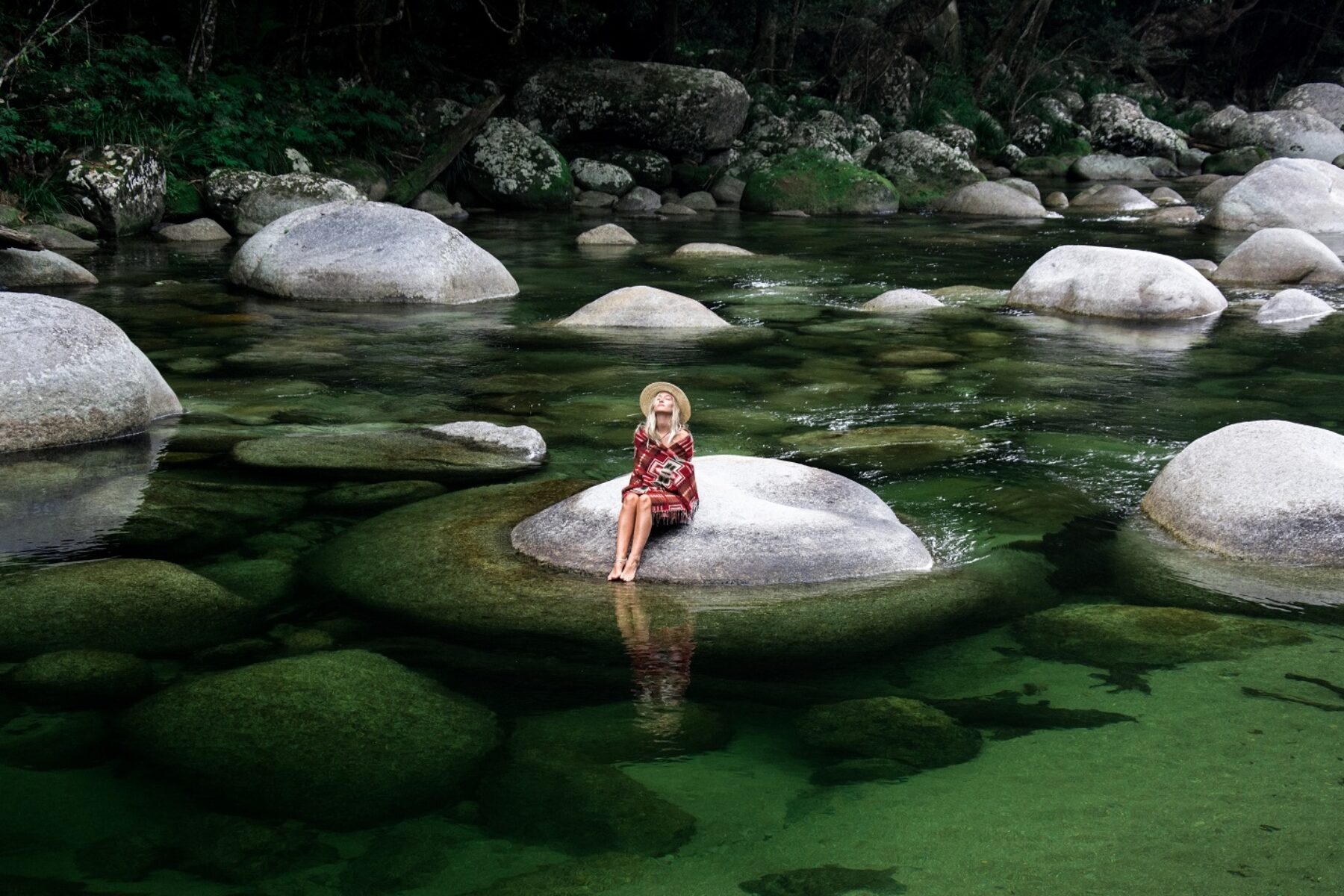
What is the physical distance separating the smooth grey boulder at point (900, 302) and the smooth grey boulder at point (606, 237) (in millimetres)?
4941

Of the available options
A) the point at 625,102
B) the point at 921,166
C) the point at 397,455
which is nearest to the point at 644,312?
the point at 397,455

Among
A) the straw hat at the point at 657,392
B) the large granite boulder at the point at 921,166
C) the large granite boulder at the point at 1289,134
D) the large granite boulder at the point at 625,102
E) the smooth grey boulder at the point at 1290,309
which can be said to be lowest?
the straw hat at the point at 657,392

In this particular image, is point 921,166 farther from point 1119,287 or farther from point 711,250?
point 1119,287

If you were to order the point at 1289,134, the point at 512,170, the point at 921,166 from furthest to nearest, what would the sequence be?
the point at 1289,134, the point at 921,166, the point at 512,170

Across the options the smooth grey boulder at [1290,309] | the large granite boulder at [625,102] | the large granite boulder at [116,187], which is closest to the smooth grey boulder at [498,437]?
the smooth grey boulder at [1290,309]

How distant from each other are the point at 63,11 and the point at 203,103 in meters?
2.55

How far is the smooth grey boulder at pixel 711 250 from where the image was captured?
1418 cm

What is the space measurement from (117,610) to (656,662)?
1.81 m

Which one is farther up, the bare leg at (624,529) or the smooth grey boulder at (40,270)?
the smooth grey boulder at (40,270)

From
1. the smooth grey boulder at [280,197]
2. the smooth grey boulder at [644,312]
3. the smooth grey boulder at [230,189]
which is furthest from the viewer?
the smooth grey boulder at [230,189]

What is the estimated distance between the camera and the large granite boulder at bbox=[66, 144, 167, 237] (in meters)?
14.4

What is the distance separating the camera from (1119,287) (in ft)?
35.3

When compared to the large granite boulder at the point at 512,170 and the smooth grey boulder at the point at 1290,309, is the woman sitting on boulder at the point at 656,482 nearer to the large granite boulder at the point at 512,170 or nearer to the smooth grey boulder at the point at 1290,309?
the smooth grey boulder at the point at 1290,309

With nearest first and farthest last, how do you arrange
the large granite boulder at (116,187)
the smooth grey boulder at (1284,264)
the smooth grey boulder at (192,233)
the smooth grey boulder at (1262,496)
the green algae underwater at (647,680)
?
the green algae underwater at (647,680) → the smooth grey boulder at (1262,496) → the smooth grey boulder at (1284,264) → the large granite boulder at (116,187) → the smooth grey boulder at (192,233)
